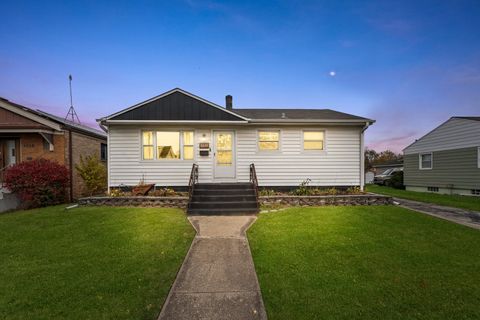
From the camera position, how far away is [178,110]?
9.31m

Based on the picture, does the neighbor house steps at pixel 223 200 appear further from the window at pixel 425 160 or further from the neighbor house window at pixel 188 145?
the window at pixel 425 160

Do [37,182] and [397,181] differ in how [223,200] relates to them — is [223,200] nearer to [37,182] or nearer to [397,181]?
[37,182]

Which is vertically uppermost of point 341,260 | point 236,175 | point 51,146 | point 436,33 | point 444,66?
point 436,33

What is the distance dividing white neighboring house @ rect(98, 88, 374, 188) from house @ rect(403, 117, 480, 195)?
9202 millimetres

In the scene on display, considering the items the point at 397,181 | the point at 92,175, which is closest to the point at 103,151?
the point at 92,175

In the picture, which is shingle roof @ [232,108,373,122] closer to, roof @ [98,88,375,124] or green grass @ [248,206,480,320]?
roof @ [98,88,375,124]

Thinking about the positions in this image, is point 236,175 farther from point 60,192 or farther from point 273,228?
point 60,192

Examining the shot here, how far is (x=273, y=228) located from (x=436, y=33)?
18.2m

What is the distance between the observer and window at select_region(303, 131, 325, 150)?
9.89 m

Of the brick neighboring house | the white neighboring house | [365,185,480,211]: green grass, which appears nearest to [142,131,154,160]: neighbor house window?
the white neighboring house

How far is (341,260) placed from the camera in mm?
3945

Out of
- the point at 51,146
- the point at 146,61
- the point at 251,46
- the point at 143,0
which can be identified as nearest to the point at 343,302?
the point at 51,146

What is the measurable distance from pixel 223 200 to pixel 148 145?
4.56 meters

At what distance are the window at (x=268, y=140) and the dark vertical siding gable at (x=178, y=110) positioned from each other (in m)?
1.35
